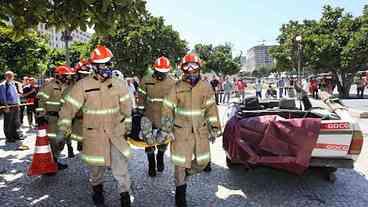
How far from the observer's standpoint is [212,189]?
531cm

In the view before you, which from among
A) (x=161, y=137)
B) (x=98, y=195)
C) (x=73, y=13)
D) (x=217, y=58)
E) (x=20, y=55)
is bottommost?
(x=98, y=195)

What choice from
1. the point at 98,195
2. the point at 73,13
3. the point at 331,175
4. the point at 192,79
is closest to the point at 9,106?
the point at 73,13

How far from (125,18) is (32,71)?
2216 centimetres

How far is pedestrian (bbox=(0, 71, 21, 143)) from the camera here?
9945 mm

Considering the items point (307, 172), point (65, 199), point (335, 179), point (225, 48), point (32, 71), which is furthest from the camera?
point (225, 48)

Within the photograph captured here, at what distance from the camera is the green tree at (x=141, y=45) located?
137 feet

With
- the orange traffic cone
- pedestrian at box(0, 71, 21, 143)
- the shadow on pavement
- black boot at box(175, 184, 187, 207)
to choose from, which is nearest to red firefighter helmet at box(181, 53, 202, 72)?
black boot at box(175, 184, 187, 207)

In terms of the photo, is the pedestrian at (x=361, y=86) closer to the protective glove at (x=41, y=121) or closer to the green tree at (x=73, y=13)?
the green tree at (x=73, y=13)

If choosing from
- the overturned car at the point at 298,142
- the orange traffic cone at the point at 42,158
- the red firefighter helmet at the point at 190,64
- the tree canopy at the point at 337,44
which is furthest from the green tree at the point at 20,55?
the overturned car at the point at 298,142

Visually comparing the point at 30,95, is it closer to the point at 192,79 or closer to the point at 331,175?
the point at 192,79

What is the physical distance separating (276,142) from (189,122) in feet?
3.86

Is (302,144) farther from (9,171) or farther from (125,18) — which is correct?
(9,171)

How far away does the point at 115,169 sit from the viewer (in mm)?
4598

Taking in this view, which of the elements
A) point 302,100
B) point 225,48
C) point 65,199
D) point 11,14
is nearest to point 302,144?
point 302,100
